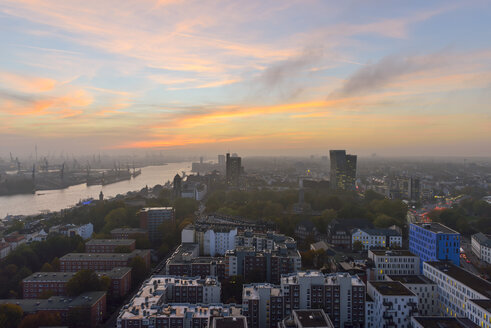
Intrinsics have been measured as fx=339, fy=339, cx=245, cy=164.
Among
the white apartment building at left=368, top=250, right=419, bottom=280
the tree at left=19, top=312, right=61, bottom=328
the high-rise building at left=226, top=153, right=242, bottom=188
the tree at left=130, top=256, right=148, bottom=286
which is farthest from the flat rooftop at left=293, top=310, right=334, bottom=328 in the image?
the high-rise building at left=226, top=153, right=242, bottom=188

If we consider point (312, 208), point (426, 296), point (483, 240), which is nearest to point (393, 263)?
point (426, 296)

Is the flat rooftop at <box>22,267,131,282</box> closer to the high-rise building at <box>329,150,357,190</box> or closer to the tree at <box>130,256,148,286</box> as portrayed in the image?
the tree at <box>130,256,148,286</box>

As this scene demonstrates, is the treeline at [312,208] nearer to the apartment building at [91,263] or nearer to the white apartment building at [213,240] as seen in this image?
the white apartment building at [213,240]

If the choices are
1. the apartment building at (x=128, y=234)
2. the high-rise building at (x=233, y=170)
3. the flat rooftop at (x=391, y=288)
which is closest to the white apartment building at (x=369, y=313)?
the flat rooftop at (x=391, y=288)

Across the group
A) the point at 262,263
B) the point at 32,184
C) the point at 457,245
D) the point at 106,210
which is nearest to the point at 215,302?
the point at 262,263

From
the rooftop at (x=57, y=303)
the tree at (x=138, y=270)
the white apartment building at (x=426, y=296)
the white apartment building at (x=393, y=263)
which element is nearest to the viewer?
the rooftop at (x=57, y=303)

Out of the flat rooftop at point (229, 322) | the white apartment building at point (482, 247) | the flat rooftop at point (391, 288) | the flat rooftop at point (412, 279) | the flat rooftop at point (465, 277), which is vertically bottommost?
the white apartment building at point (482, 247)

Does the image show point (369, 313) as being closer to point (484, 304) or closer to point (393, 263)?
point (484, 304)
